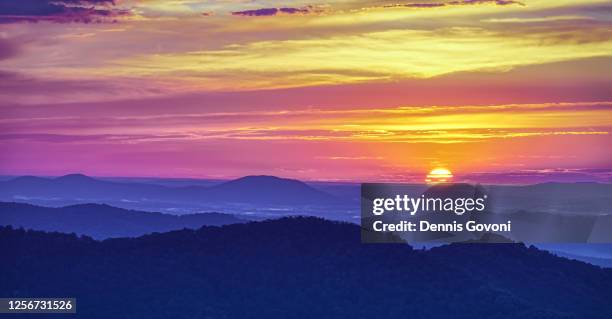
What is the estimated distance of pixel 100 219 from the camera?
78375 millimetres

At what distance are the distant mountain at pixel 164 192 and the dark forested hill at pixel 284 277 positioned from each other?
534 cm

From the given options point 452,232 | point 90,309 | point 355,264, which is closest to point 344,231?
point 355,264

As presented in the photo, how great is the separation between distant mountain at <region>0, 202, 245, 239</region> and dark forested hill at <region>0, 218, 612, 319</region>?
10.5 feet

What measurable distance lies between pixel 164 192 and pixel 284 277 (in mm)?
19885

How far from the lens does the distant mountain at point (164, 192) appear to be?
7650 centimetres

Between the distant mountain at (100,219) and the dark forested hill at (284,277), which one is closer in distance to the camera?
the dark forested hill at (284,277)

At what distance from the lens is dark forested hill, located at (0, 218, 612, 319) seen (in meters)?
63.6

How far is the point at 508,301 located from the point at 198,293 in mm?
20666

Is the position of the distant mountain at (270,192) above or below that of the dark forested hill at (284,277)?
above

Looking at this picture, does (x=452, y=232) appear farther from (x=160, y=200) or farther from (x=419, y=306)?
(x=160, y=200)

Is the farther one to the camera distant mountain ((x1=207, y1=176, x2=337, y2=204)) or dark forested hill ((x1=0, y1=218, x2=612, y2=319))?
distant mountain ((x1=207, y1=176, x2=337, y2=204))

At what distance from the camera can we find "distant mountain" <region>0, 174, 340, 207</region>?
7650cm

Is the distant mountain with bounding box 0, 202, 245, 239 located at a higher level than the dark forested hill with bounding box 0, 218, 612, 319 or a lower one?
higher

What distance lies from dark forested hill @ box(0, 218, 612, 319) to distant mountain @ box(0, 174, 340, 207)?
5.34m
